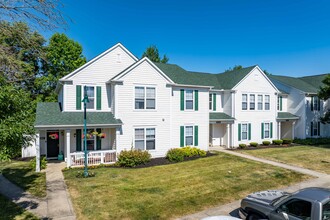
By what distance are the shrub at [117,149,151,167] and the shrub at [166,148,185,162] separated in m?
1.97

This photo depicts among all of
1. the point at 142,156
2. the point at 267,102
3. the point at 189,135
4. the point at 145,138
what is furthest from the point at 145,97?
the point at 267,102

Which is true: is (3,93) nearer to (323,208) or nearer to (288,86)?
(323,208)

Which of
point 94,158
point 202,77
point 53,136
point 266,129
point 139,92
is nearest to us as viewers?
point 94,158

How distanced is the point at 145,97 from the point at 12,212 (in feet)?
36.7

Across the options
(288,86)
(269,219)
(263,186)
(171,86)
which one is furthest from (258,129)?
(269,219)

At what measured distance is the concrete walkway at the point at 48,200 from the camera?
806 centimetres

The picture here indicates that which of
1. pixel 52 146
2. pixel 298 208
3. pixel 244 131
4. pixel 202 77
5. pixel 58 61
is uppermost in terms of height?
pixel 58 61

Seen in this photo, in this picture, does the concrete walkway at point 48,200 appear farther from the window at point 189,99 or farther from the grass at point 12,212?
the window at point 189,99

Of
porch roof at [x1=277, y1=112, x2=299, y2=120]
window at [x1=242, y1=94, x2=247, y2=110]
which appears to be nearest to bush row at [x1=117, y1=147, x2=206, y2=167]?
window at [x1=242, y1=94, x2=247, y2=110]

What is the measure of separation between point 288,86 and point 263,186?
2072 centimetres

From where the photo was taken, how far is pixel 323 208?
5098mm

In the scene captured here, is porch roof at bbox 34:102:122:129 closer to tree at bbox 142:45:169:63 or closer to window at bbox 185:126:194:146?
window at bbox 185:126:194:146

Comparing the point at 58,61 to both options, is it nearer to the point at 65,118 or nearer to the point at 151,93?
the point at 65,118

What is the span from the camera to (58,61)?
30.9m
